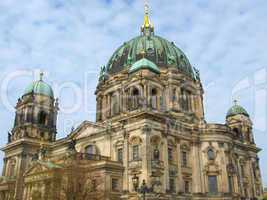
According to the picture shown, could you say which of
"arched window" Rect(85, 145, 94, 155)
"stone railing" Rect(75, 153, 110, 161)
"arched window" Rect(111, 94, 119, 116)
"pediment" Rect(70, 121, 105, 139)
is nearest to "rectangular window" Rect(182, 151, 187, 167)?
"stone railing" Rect(75, 153, 110, 161)

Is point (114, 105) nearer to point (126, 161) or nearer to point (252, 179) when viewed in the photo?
point (126, 161)

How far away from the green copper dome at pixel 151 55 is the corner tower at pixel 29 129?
1157cm

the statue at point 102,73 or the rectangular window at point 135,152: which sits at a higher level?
the statue at point 102,73

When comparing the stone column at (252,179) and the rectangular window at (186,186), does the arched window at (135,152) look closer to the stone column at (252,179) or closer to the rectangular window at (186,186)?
the rectangular window at (186,186)

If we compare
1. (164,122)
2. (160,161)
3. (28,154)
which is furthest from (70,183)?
(28,154)

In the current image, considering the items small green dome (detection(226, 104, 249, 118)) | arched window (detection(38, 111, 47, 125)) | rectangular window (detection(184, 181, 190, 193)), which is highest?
small green dome (detection(226, 104, 249, 118))

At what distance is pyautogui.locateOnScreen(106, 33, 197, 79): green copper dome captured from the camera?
54.5 meters

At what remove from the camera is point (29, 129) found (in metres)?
53.3

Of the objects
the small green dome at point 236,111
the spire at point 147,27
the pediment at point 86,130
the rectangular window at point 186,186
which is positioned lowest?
the rectangular window at point 186,186

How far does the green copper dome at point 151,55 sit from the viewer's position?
179 ft

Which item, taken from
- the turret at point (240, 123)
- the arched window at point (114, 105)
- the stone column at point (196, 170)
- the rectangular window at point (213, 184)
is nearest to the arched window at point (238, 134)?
the turret at point (240, 123)

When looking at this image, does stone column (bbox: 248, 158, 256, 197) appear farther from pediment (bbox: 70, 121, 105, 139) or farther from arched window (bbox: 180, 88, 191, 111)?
pediment (bbox: 70, 121, 105, 139)

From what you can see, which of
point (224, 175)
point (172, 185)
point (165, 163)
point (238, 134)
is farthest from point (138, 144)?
point (238, 134)

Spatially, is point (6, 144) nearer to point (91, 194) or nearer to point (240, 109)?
point (91, 194)
